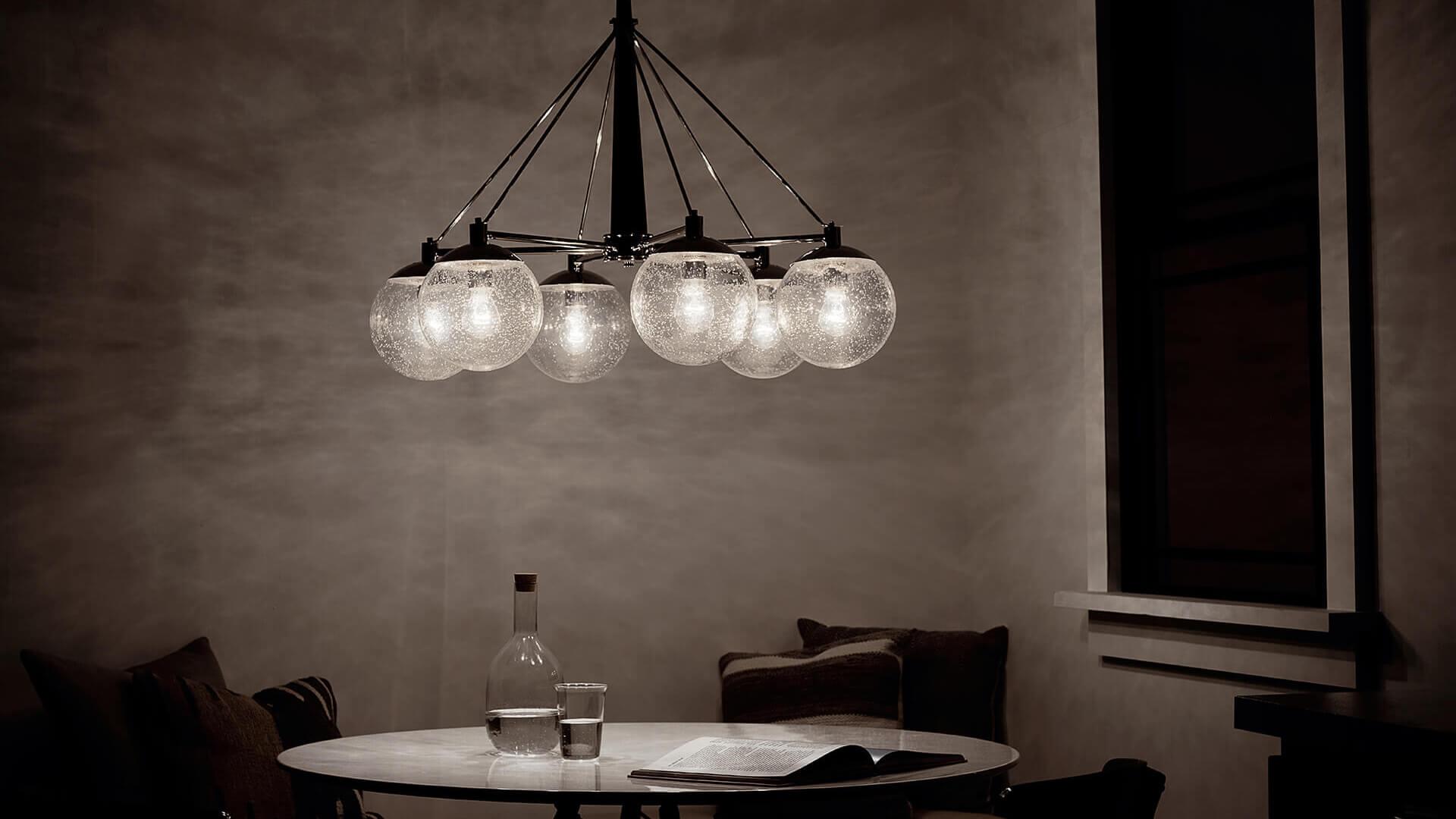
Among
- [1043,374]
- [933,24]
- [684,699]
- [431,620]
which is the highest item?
[933,24]

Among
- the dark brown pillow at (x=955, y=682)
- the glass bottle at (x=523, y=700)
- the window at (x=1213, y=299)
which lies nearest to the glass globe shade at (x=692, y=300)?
the glass bottle at (x=523, y=700)

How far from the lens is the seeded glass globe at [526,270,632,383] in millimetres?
2557

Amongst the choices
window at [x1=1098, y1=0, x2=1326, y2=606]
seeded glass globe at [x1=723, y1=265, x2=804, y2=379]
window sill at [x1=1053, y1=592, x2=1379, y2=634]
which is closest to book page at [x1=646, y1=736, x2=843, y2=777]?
seeded glass globe at [x1=723, y1=265, x2=804, y2=379]

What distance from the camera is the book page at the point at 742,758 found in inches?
82.8

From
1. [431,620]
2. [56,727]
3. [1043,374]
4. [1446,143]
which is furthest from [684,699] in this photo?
[1446,143]

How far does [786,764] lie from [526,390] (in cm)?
218

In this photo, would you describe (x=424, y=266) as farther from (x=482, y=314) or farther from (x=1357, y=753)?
(x=1357, y=753)

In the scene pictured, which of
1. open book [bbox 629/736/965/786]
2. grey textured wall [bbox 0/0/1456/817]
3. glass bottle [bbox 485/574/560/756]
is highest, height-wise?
grey textured wall [bbox 0/0/1456/817]

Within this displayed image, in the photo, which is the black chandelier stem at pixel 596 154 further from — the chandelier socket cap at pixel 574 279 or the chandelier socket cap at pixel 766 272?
the chandelier socket cap at pixel 766 272

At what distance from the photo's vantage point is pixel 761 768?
211 cm

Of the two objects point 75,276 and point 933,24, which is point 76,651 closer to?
point 75,276

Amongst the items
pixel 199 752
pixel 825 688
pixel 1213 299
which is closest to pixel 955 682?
pixel 825 688

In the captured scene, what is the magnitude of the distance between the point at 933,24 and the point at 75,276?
2716mm

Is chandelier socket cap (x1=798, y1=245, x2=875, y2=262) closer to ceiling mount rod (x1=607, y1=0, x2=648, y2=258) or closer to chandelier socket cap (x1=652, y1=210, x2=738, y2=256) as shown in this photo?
chandelier socket cap (x1=652, y1=210, x2=738, y2=256)
